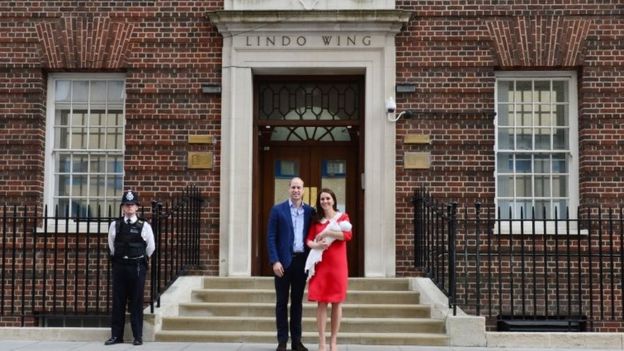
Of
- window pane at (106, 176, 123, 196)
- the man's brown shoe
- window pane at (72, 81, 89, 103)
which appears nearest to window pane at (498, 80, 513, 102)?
the man's brown shoe

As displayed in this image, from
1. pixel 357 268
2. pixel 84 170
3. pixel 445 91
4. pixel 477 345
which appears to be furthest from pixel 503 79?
pixel 84 170

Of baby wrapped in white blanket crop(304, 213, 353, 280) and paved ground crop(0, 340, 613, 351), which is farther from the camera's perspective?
paved ground crop(0, 340, 613, 351)

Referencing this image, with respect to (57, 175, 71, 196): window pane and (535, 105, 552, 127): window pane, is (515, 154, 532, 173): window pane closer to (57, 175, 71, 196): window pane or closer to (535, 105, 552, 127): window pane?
(535, 105, 552, 127): window pane

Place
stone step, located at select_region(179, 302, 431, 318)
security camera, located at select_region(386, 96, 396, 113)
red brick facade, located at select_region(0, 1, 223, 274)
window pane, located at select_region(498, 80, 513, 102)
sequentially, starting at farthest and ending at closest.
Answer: window pane, located at select_region(498, 80, 513, 102) < red brick facade, located at select_region(0, 1, 223, 274) < security camera, located at select_region(386, 96, 396, 113) < stone step, located at select_region(179, 302, 431, 318)

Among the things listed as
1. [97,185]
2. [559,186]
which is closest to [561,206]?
[559,186]

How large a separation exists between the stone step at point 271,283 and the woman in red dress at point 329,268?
2852 mm

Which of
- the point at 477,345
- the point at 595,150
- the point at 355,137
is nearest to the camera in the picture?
the point at 477,345

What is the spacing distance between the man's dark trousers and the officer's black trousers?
5.99ft

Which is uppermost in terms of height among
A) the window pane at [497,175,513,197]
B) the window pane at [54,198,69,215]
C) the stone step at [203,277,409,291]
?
the window pane at [497,175,513,197]

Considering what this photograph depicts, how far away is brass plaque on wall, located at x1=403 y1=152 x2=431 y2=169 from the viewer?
12.4 m

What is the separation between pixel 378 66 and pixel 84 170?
490 centimetres

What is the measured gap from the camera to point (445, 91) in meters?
12.6

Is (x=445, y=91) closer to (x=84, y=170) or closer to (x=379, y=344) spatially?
(x=379, y=344)

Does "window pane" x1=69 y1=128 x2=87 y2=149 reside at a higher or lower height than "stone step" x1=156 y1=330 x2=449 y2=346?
higher
